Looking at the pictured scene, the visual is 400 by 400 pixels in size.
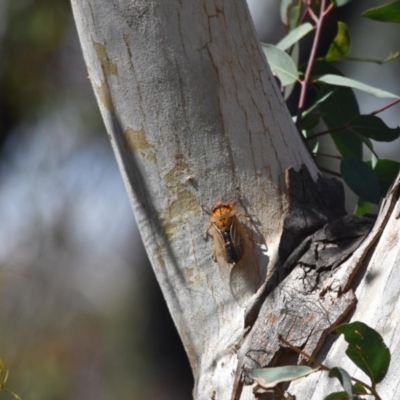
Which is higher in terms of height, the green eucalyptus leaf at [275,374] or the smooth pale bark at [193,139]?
the smooth pale bark at [193,139]

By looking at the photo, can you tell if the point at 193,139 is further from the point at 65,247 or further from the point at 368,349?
the point at 65,247

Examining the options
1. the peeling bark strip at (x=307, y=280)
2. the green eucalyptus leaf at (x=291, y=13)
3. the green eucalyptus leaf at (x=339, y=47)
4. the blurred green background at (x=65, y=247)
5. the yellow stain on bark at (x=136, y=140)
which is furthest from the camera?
the blurred green background at (x=65, y=247)

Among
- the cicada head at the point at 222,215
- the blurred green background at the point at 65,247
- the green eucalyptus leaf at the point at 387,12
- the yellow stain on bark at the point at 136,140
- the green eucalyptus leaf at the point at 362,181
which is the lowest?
the blurred green background at the point at 65,247

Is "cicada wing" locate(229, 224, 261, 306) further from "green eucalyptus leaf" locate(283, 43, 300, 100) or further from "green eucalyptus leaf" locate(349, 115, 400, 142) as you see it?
"green eucalyptus leaf" locate(283, 43, 300, 100)

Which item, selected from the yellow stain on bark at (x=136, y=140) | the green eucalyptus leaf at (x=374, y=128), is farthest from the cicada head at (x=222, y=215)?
the green eucalyptus leaf at (x=374, y=128)

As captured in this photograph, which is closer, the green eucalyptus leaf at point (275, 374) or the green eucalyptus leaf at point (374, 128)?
the green eucalyptus leaf at point (275, 374)

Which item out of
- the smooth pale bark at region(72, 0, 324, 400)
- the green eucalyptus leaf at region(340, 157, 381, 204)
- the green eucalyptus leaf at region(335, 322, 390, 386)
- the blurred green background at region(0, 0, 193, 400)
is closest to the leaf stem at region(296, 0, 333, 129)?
the green eucalyptus leaf at region(340, 157, 381, 204)

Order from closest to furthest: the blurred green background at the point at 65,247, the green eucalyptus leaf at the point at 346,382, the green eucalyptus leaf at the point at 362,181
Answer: the green eucalyptus leaf at the point at 346,382, the green eucalyptus leaf at the point at 362,181, the blurred green background at the point at 65,247

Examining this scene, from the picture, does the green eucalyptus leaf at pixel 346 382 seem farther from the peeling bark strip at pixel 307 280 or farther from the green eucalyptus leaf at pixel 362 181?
the green eucalyptus leaf at pixel 362 181

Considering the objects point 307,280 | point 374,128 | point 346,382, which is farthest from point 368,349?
point 374,128
